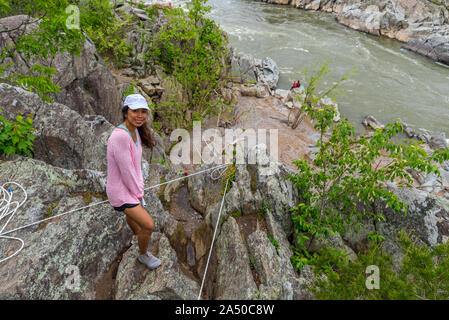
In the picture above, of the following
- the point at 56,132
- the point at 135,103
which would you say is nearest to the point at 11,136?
the point at 56,132

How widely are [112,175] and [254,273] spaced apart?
2575 mm

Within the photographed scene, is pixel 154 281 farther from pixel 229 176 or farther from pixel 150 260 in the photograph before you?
pixel 229 176

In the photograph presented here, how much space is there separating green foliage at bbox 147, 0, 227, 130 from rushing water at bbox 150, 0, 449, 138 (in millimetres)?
10085

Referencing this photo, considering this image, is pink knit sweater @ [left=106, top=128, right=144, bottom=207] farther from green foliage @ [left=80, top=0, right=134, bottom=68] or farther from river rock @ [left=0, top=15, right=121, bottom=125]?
green foliage @ [left=80, top=0, right=134, bottom=68]

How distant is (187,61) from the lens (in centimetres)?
1107

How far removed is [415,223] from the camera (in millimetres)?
5199

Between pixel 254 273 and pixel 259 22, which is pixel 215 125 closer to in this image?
pixel 254 273

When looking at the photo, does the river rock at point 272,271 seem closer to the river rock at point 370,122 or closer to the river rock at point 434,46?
the river rock at point 370,122

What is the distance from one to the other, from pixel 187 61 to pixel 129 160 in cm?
953

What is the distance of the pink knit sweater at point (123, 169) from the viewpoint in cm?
270

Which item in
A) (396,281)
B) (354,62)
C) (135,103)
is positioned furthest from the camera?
(354,62)

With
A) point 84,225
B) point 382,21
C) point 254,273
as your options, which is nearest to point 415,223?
point 254,273

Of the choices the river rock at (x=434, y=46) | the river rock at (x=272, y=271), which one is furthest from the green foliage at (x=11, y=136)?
the river rock at (x=434, y=46)
